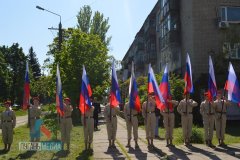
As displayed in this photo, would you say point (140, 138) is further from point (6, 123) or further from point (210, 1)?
point (210, 1)

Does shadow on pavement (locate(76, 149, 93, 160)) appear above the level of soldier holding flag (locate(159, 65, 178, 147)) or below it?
below

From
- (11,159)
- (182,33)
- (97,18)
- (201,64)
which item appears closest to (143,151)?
(11,159)

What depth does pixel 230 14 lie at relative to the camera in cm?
3225

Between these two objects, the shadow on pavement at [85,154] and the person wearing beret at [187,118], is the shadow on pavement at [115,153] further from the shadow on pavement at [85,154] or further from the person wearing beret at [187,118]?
the person wearing beret at [187,118]

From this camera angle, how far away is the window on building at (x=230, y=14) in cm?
3198

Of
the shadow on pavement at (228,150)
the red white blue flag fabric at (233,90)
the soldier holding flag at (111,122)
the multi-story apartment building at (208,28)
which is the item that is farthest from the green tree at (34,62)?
the shadow on pavement at (228,150)

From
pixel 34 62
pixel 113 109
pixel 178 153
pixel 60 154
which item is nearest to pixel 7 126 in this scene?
pixel 60 154

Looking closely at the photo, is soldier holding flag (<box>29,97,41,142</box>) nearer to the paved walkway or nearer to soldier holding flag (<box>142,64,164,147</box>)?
the paved walkway

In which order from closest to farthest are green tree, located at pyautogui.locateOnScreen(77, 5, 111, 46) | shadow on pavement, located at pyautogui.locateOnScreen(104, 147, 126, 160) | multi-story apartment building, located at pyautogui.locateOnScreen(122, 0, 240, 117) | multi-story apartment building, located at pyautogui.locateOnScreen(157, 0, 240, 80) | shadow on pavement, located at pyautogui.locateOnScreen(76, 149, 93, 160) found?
shadow on pavement, located at pyautogui.locateOnScreen(76, 149, 93, 160) → shadow on pavement, located at pyautogui.locateOnScreen(104, 147, 126, 160) → multi-story apartment building, located at pyautogui.locateOnScreen(122, 0, 240, 117) → multi-story apartment building, located at pyautogui.locateOnScreen(157, 0, 240, 80) → green tree, located at pyautogui.locateOnScreen(77, 5, 111, 46)

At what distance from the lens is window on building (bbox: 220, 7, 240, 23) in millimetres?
31984

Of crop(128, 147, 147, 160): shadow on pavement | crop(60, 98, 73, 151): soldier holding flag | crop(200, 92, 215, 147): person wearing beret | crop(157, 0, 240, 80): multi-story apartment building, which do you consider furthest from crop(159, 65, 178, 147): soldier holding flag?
crop(157, 0, 240, 80): multi-story apartment building

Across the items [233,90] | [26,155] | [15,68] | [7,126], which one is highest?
[15,68]

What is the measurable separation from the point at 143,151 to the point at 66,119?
3009 millimetres

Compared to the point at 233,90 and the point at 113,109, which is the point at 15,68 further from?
the point at 233,90
